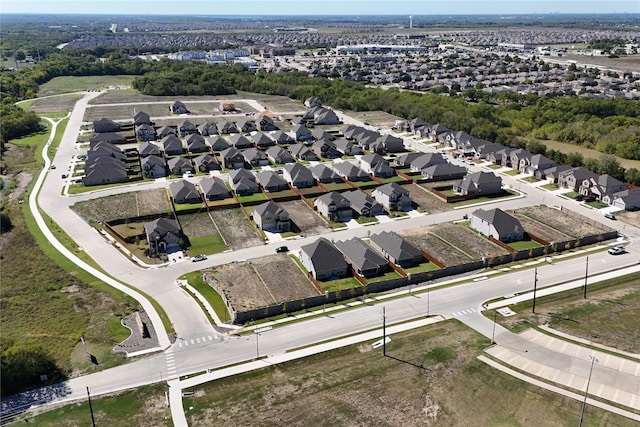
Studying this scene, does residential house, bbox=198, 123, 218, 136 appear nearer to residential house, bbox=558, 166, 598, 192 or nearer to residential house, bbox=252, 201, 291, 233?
residential house, bbox=252, 201, 291, 233

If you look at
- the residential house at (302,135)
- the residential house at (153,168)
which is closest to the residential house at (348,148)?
the residential house at (302,135)

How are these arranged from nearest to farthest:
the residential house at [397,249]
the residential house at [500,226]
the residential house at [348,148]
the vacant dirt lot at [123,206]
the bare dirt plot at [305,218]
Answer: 1. the residential house at [397,249]
2. the residential house at [500,226]
3. the bare dirt plot at [305,218]
4. the vacant dirt lot at [123,206]
5. the residential house at [348,148]

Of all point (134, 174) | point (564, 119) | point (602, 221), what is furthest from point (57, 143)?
point (564, 119)

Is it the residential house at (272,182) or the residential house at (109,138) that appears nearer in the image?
the residential house at (272,182)

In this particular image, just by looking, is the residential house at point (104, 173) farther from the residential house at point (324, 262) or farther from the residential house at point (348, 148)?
the residential house at point (324, 262)

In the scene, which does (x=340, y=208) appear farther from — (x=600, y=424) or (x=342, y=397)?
(x=600, y=424)

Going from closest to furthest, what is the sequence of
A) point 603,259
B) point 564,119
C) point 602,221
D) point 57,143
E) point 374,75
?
point 603,259
point 602,221
point 57,143
point 564,119
point 374,75
